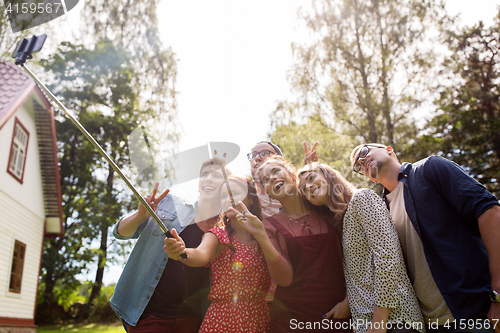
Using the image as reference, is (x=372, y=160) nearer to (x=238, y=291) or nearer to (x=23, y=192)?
(x=238, y=291)

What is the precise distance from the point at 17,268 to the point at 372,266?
11.7 meters

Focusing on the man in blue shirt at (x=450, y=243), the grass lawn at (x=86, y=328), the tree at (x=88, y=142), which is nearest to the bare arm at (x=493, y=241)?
the man in blue shirt at (x=450, y=243)

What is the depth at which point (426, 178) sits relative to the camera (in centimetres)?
236

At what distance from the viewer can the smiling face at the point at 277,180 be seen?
103 inches

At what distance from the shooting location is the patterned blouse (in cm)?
206

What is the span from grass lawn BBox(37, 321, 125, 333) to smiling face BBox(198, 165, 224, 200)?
15.2 meters

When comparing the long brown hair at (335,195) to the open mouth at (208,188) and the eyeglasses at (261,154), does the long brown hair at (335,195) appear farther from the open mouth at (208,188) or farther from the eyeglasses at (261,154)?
the eyeglasses at (261,154)

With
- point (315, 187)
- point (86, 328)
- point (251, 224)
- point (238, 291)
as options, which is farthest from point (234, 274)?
point (86, 328)

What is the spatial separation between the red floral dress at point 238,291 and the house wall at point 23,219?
9619 mm

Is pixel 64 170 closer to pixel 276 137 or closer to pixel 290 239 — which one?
pixel 276 137

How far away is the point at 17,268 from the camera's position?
35.0ft

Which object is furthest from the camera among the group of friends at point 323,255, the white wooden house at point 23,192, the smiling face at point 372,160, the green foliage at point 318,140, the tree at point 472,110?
the tree at point 472,110

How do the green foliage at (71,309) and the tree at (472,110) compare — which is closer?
the tree at (472,110)

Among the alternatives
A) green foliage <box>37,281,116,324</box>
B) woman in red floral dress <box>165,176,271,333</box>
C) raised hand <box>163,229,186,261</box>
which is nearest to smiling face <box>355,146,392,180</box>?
woman in red floral dress <box>165,176,271,333</box>
